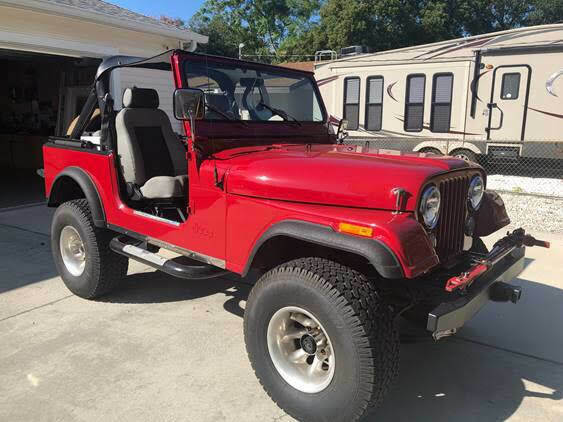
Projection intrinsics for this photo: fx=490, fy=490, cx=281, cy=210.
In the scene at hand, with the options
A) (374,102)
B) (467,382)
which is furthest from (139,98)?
(374,102)

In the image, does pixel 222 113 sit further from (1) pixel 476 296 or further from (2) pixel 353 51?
(2) pixel 353 51

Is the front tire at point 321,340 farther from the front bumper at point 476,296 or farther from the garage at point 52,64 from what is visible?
the garage at point 52,64

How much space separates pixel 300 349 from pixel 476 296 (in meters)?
0.98

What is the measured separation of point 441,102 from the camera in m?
11.4

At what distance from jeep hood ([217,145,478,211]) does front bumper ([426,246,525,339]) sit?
54 centimetres

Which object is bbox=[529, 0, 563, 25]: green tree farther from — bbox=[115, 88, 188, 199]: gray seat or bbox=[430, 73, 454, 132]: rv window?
bbox=[115, 88, 188, 199]: gray seat

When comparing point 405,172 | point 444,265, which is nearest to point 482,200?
point 444,265

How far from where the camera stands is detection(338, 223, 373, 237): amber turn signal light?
92.7 inches

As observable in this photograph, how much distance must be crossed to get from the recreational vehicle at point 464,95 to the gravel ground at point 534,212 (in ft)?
10.4

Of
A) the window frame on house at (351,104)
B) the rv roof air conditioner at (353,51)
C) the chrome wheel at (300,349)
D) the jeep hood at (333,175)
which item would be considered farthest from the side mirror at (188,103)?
the rv roof air conditioner at (353,51)

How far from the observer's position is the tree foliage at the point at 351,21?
3425cm

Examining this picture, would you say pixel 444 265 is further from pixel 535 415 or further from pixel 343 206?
pixel 535 415

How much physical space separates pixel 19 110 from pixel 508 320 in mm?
13500

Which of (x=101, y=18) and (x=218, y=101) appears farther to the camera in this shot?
(x=101, y=18)
